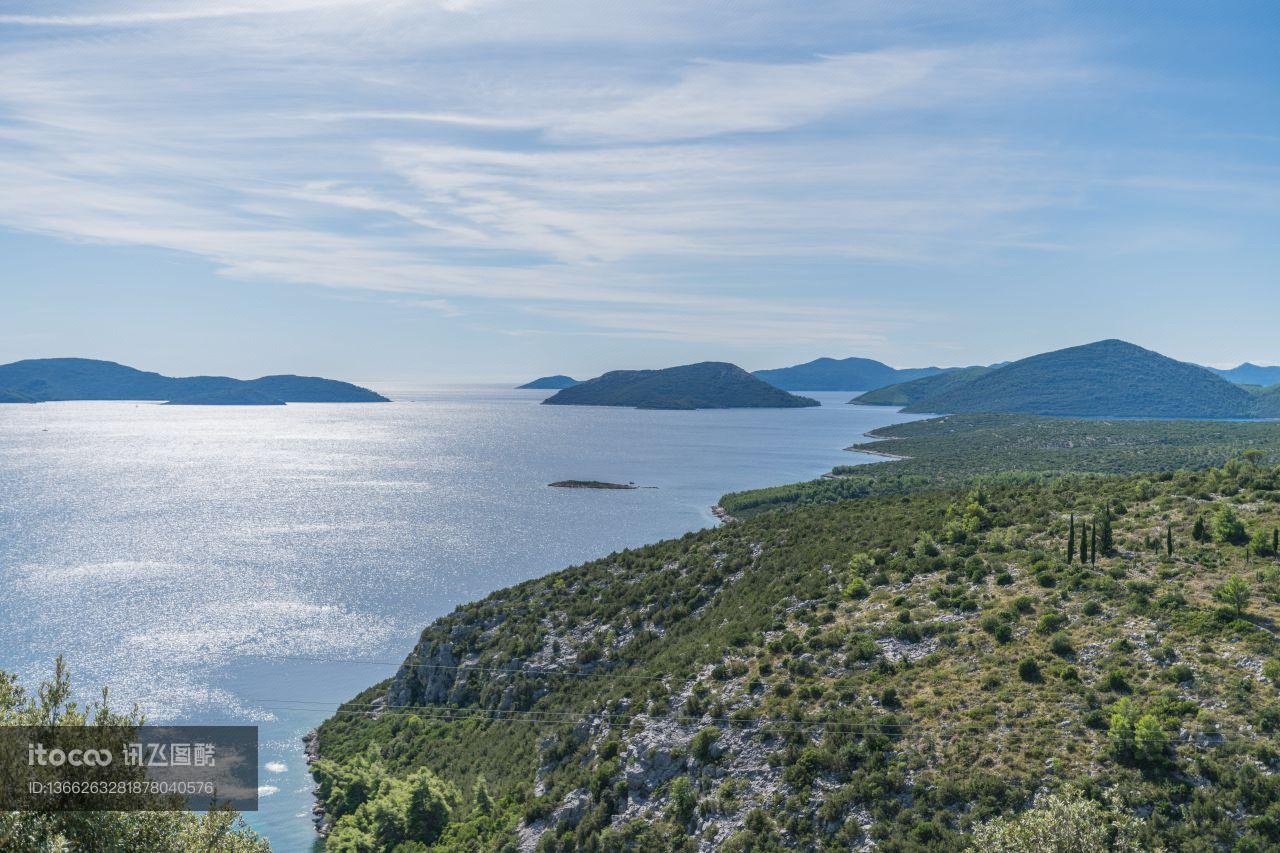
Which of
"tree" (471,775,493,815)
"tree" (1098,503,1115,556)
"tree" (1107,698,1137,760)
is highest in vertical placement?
"tree" (1098,503,1115,556)

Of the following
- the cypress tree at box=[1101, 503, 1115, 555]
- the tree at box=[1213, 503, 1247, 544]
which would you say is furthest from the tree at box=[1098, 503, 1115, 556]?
the tree at box=[1213, 503, 1247, 544]

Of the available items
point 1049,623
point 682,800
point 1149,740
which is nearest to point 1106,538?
point 1049,623

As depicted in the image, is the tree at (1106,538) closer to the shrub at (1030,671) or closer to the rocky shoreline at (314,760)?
the shrub at (1030,671)

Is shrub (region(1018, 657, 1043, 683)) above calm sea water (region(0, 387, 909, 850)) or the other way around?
above

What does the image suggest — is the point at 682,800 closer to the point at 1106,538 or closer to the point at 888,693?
the point at 888,693

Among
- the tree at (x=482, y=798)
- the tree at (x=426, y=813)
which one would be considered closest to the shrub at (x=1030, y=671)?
the tree at (x=482, y=798)

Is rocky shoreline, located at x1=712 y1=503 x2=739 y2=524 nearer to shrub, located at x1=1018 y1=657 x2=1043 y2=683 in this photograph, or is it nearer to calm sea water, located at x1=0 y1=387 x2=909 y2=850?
calm sea water, located at x1=0 y1=387 x2=909 y2=850

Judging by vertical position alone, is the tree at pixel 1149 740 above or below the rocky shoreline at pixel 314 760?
above
